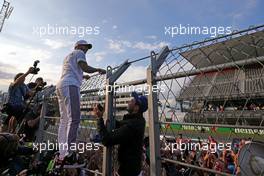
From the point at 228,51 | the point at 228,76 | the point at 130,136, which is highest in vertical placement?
the point at 228,51

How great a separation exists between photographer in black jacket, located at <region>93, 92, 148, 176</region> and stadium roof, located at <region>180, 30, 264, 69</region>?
82 cm

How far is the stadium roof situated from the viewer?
6.70 ft

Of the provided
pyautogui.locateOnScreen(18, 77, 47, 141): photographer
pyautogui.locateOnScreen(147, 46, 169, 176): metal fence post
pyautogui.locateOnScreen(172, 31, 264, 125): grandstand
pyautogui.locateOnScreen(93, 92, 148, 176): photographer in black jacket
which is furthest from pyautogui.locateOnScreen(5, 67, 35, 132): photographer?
pyautogui.locateOnScreen(172, 31, 264, 125): grandstand

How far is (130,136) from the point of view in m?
2.83

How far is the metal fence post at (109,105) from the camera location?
3193 millimetres

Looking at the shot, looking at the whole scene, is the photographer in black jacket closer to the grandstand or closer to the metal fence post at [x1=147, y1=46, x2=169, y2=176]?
the metal fence post at [x1=147, y1=46, x2=169, y2=176]

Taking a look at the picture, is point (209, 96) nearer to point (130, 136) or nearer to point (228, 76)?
point (228, 76)

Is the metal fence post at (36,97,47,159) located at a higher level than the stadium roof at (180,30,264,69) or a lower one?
lower

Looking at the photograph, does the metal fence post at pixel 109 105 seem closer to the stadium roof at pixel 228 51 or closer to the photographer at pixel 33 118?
the stadium roof at pixel 228 51

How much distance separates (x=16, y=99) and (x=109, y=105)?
2.98m

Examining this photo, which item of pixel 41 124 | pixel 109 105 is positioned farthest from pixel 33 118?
pixel 109 105

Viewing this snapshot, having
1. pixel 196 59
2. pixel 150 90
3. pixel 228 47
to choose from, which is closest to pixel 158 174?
pixel 150 90

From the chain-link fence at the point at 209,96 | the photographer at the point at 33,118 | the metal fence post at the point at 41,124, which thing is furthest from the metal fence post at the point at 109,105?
the photographer at the point at 33,118

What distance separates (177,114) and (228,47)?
2.91ft
